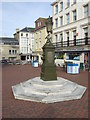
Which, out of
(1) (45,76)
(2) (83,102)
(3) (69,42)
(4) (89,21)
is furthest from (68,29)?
(2) (83,102)

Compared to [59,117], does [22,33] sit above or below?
above

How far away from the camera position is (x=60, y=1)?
30.3 metres

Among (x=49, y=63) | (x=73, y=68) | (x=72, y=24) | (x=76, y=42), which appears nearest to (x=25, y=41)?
(x=72, y=24)

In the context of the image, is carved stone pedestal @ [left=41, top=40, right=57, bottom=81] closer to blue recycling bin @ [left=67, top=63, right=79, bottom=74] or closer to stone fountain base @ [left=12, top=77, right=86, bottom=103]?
stone fountain base @ [left=12, top=77, right=86, bottom=103]

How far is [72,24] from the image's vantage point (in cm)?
2661

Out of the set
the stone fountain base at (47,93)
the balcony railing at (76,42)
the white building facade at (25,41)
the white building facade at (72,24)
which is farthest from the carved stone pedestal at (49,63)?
the white building facade at (25,41)

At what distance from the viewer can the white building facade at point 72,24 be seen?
23.1 metres

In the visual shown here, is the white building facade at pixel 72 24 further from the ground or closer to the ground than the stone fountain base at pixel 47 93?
further from the ground

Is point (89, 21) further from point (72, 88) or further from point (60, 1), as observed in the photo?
point (72, 88)

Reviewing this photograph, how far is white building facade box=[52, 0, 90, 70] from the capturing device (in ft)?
75.8

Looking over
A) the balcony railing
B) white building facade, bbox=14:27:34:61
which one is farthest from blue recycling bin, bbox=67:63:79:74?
white building facade, bbox=14:27:34:61

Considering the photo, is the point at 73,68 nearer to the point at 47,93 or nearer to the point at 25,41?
the point at 47,93

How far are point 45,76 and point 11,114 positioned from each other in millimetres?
4093

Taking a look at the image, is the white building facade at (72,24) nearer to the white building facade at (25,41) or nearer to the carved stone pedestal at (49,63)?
the carved stone pedestal at (49,63)
